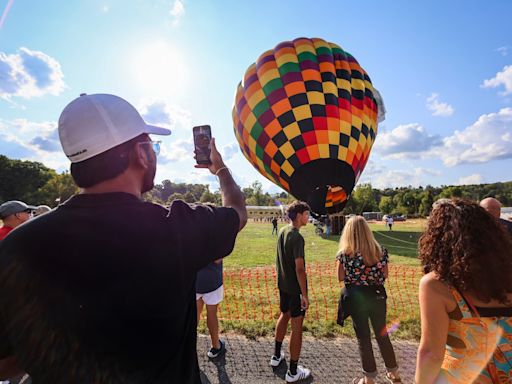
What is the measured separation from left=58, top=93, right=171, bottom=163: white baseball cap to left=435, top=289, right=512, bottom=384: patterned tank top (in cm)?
190

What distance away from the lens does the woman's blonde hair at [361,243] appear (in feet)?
11.7

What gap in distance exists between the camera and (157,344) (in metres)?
1.09

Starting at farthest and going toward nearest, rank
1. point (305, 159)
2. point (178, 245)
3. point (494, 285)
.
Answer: point (305, 159) < point (494, 285) < point (178, 245)

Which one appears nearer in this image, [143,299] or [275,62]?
[143,299]

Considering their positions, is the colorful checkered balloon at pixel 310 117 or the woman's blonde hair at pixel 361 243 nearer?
the woman's blonde hair at pixel 361 243

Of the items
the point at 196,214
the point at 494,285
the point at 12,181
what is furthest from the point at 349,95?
the point at 12,181

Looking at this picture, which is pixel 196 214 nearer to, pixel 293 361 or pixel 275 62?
pixel 293 361

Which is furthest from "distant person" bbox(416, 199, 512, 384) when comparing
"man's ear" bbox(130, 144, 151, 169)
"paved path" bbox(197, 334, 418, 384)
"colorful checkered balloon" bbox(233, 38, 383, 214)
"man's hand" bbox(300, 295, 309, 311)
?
"colorful checkered balloon" bbox(233, 38, 383, 214)

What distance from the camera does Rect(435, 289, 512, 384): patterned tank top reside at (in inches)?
71.7

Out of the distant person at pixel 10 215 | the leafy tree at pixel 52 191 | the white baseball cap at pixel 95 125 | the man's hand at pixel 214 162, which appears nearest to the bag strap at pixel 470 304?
the man's hand at pixel 214 162

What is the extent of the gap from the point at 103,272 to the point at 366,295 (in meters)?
3.11

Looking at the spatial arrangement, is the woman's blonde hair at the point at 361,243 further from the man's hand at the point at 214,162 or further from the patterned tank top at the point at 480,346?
the man's hand at the point at 214,162

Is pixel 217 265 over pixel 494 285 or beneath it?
beneath

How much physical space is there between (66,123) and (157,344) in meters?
0.84
